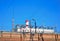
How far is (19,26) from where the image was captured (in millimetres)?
59625

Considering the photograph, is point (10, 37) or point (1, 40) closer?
point (1, 40)

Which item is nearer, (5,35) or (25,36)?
(5,35)

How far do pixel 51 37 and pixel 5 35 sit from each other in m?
11.2

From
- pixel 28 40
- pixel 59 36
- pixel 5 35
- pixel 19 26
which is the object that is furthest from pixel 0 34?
pixel 19 26

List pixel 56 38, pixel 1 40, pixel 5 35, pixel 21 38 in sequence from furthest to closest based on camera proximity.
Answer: pixel 56 38
pixel 21 38
pixel 5 35
pixel 1 40

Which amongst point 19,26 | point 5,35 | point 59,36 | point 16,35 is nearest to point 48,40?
point 59,36

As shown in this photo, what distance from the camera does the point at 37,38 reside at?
4100 cm

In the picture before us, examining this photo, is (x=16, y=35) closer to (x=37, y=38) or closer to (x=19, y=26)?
(x=37, y=38)

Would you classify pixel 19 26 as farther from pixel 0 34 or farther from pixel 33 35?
pixel 0 34

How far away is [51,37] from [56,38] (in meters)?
1.54

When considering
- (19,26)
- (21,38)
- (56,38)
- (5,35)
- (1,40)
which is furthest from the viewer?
(19,26)

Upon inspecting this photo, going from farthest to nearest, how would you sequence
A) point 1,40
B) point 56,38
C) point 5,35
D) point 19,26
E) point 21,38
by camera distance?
1. point 19,26
2. point 56,38
3. point 21,38
4. point 5,35
5. point 1,40

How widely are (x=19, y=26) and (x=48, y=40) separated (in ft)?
67.0

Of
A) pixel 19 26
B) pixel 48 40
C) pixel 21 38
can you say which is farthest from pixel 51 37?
pixel 19 26
